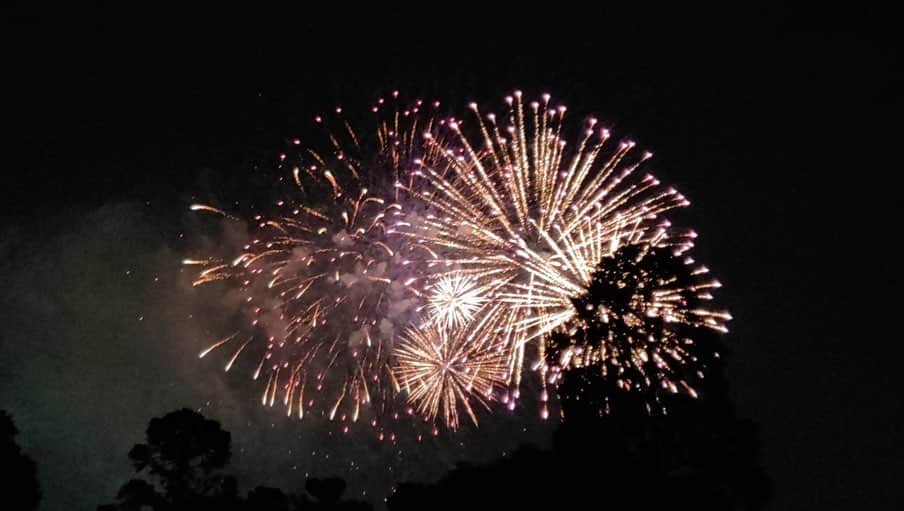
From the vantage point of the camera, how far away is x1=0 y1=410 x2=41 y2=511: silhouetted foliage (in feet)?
70.0

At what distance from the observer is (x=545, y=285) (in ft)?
64.1

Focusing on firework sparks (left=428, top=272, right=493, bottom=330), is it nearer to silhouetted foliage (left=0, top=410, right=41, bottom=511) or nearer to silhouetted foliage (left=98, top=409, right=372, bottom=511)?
silhouetted foliage (left=98, top=409, right=372, bottom=511)

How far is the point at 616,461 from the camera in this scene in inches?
794

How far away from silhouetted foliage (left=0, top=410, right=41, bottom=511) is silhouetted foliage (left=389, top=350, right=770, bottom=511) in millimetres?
13106

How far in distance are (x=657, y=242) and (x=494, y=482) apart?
9.65 m

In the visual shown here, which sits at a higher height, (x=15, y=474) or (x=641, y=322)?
(x=641, y=322)

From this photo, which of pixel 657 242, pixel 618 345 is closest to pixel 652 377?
pixel 618 345

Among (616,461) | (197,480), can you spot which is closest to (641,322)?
(616,461)

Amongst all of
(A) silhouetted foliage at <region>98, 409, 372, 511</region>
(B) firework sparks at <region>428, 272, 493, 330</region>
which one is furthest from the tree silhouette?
(B) firework sparks at <region>428, 272, 493, 330</region>

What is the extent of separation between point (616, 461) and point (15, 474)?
833 inches

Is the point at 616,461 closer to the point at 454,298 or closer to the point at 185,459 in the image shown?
the point at 454,298

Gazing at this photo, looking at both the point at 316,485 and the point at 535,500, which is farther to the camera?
the point at 316,485

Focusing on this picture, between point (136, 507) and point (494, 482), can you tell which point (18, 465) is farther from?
point (494, 482)

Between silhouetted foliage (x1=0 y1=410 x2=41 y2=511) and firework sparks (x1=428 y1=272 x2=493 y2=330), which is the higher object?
firework sparks (x1=428 y1=272 x2=493 y2=330)
